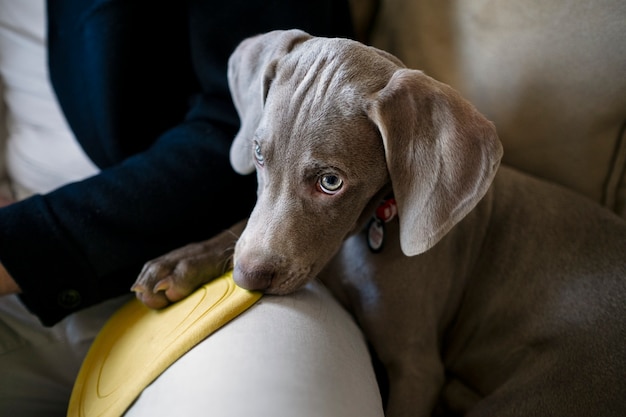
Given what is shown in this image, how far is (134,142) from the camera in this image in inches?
64.8

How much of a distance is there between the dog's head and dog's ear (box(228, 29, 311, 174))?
0.04 meters

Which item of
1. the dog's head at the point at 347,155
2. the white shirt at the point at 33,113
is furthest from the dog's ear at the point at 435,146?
the white shirt at the point at 33,113

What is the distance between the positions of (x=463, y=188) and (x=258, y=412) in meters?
0.56

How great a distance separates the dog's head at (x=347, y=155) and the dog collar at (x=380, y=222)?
0.36ft

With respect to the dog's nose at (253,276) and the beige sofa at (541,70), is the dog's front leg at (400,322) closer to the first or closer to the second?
the dog's nose at (253,276)

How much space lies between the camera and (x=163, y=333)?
112 centimetres

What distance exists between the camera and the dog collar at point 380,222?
129cm

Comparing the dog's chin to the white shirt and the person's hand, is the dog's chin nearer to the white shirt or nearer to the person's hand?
the person's hand

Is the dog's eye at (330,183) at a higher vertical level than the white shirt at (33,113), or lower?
higher

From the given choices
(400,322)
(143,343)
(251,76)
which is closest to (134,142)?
(251,76)

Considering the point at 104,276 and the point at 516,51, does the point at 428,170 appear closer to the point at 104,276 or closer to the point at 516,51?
the point at 516,51

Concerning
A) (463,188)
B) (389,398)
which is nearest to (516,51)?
(463,188)

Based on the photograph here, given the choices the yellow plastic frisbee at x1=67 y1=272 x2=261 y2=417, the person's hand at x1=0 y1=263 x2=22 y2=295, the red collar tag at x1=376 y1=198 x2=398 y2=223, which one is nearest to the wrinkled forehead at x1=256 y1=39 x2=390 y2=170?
the red collar tag at x1=376 y1=198 x2=398 y2=223

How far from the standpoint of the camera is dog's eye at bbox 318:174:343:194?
1.11 m
